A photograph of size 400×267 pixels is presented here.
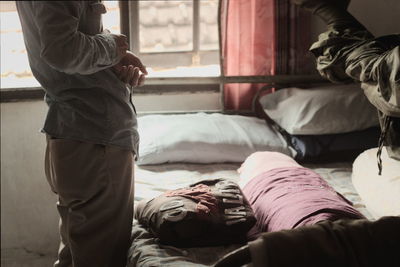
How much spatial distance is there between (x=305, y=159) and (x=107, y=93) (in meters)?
1.23

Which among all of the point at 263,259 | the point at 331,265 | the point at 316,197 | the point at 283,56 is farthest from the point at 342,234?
the point at 283,56

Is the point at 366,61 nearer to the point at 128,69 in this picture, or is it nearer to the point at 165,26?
the point at 128,69

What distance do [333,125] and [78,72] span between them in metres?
1.40

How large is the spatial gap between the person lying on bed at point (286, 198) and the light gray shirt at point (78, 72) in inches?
17.8

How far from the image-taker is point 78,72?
1.19 metres

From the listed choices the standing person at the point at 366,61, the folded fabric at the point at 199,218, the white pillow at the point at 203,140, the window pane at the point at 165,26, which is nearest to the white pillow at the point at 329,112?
the white pillow at the point at 203,140

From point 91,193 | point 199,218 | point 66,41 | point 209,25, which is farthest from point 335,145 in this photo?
point 66,41

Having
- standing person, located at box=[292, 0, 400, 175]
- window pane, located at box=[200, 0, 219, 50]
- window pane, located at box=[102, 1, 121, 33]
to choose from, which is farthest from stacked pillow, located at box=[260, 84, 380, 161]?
window pane, located at box=[102, 1, 121, 33]

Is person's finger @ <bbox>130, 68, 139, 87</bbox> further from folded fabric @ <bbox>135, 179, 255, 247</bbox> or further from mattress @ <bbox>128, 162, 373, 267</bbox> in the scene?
mattress @ <bbox>128, 162, 373, 267</bbox>

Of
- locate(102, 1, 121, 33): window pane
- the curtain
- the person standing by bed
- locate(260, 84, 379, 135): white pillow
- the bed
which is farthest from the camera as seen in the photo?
locate(102, 1, 121, 33): window pane

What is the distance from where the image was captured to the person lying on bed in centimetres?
133

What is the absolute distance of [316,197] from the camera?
1.41 meters

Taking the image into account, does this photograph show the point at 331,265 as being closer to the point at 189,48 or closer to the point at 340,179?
the point at 340,179

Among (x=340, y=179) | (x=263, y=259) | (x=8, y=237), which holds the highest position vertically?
(x=263, y=259)
